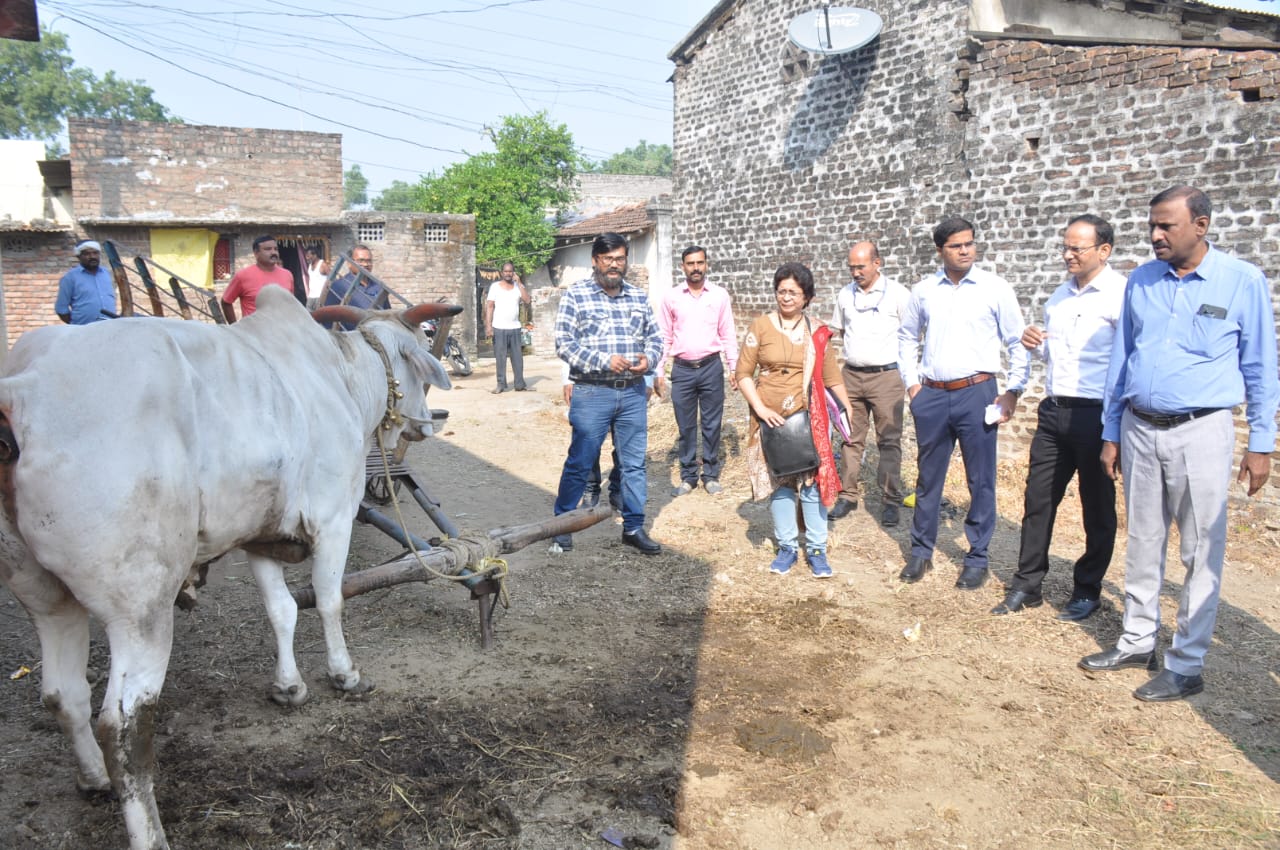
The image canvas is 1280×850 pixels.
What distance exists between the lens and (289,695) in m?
3.79

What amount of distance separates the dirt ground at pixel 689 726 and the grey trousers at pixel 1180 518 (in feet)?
0.89

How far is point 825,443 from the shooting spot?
209 inches

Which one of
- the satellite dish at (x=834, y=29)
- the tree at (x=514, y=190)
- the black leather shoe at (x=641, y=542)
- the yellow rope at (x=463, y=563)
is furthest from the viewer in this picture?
→ the tree at (x=514, y=190)

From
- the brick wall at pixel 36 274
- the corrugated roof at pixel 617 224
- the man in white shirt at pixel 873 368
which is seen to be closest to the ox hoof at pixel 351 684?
the man in white shirt at pixel 873 368

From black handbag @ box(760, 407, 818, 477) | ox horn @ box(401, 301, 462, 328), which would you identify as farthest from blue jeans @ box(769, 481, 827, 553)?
ox horn @ box(401, 301, 462, 328)

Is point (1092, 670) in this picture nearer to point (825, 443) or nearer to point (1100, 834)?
point (1100, 834)

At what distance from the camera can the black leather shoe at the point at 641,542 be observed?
20.1 feet

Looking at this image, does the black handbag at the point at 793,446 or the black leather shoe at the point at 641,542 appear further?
the black leather shoe at the point at 641,542

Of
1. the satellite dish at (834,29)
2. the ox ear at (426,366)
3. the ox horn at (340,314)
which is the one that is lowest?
the ox ear at (426,366)

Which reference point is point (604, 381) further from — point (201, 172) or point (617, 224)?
point (617, 224)

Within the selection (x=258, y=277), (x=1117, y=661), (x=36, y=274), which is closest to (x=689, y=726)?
(x=1117, y=661)

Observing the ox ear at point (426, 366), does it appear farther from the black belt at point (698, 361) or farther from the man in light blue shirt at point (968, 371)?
the black belt at point (698, 361)

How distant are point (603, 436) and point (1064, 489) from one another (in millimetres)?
2691

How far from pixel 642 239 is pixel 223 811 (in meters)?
20.3
